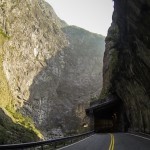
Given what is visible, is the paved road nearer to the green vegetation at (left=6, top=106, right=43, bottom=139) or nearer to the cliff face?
the cliff face

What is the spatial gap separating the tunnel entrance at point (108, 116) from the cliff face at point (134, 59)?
6224 millimetres

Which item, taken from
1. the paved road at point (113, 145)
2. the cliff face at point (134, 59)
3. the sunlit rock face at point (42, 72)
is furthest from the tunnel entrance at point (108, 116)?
the paved road at point (113, 145)

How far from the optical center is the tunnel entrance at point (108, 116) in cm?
6253

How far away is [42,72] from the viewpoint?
11656 centimetres

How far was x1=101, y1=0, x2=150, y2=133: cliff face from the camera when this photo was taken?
24581 millimetres

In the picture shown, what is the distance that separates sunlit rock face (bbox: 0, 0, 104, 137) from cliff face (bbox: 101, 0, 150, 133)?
35.3 m

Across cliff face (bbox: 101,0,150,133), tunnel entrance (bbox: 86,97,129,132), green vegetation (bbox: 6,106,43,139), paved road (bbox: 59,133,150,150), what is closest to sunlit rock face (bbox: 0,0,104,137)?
tunnel entrance (bbox: 86,97,129,132)

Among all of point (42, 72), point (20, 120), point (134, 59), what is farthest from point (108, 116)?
point (42, 72)

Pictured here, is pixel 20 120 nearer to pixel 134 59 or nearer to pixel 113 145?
pixel 134 59

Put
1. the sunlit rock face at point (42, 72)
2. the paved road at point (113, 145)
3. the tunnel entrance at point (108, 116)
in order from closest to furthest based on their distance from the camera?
the paved road at point (113, 145) → the tunnel entrance at point (108, 116) → the sunlit rock face at point (42, 72)

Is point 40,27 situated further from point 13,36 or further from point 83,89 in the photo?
point 83,89

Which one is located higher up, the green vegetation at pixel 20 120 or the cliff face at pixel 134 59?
the cliff face at pixel 134 59

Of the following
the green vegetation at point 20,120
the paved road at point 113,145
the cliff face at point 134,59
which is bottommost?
the green vegetation at point 20,120

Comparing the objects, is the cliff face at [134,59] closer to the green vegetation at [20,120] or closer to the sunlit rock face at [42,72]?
the green vegetation at [20,120]
